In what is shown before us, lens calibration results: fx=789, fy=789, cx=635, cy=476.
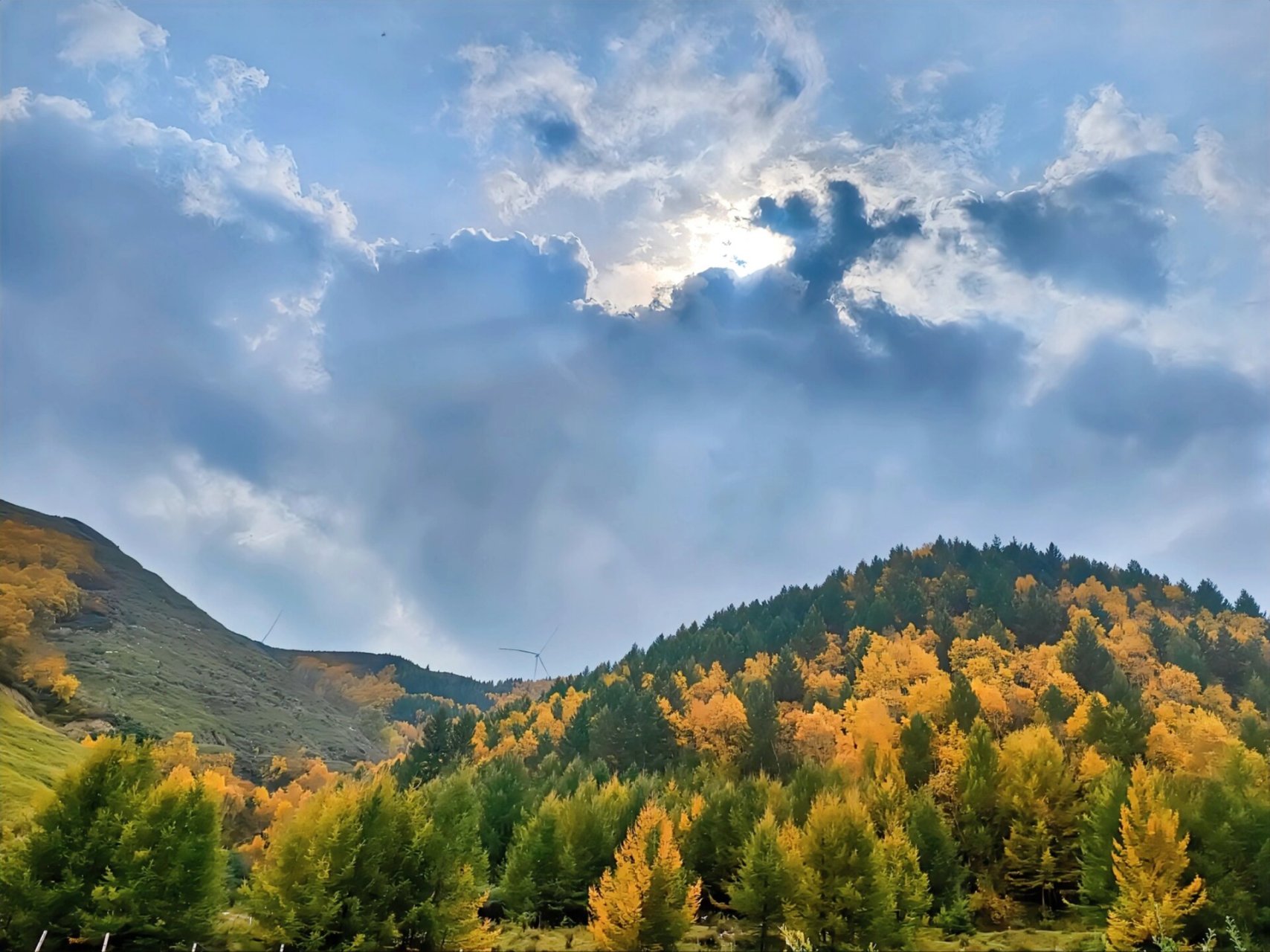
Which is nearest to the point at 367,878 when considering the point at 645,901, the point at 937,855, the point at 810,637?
the point at 645,901

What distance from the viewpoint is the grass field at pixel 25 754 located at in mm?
100375

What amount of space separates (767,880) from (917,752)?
3586cm

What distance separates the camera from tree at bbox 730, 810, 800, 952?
197 feet

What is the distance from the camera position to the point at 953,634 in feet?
572

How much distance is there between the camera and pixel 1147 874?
2186 inches

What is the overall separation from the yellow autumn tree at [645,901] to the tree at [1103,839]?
Result: 30.5m

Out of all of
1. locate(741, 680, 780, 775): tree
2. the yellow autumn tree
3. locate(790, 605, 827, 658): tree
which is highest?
locate(790, 605, 827, 658): tree

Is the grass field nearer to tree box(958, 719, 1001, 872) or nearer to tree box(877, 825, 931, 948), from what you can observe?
tree box(877, 825, 931, 948)

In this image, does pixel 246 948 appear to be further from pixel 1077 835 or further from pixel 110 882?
pixel 1077 835

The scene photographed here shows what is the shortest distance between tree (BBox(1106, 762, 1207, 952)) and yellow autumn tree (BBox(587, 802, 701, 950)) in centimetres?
2959

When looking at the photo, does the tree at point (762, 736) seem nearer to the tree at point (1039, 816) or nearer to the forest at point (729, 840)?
the forest at point (729, 840)

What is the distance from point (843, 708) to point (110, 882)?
9895 cm

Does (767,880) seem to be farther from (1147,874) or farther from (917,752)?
(917,752)

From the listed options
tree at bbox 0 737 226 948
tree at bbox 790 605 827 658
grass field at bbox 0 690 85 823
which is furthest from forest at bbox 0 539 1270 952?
tree at bbox 790 605 827 658
